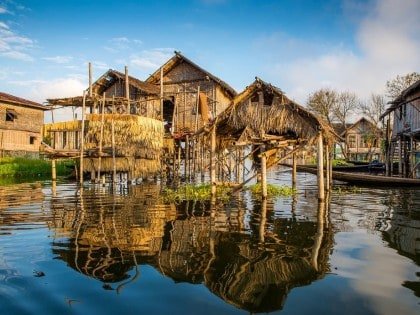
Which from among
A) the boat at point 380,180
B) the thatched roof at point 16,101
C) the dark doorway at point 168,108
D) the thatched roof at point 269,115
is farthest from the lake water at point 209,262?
the thatched roof at point 16,101

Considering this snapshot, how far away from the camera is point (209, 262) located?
5531 mm

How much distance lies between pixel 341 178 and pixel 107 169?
41.8ft

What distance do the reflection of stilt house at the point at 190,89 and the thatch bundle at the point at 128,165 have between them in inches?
241

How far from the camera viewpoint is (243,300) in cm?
415

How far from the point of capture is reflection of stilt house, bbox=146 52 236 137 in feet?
88.8

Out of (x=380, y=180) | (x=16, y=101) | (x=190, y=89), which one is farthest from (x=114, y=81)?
(x=380, y=180)

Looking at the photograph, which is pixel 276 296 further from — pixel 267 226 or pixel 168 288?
pixel 267 226

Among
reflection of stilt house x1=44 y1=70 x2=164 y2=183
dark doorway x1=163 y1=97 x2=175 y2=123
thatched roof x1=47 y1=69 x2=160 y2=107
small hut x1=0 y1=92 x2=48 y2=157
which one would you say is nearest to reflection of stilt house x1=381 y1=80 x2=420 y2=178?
reflection of stilt house x1=44 y1=70 x2=164 y2=183

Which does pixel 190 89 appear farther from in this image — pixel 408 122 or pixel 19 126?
pixel 19 126

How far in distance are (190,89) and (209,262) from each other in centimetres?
2369

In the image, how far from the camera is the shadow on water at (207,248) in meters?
4.70

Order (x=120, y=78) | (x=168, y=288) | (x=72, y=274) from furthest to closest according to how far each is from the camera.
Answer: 1. (x=120, y=78)
2. (x=72, y=274)
3. (x=168, y=288)

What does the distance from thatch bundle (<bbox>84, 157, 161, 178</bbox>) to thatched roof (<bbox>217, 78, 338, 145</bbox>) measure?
856 cm

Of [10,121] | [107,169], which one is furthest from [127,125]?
[10,121]
